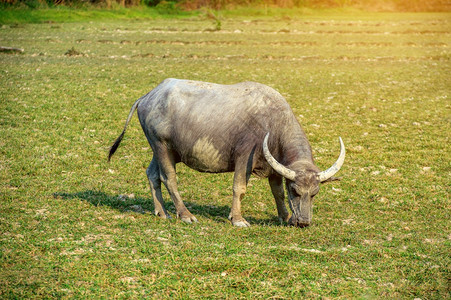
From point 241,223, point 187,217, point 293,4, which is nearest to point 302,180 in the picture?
point 241,223

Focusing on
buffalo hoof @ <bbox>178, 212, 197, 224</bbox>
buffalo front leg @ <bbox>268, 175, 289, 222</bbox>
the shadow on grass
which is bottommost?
the shadow on grass

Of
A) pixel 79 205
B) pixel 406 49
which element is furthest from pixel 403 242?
pixel 406 49

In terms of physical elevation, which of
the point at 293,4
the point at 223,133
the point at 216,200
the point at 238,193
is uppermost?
the point at 293,4

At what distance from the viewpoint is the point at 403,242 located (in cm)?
688

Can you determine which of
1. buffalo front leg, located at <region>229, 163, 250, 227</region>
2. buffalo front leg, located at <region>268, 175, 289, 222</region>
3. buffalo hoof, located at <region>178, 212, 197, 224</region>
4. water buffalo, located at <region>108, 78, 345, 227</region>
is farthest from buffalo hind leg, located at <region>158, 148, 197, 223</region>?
buffalo front leg, located at <region>268, 175, 289, 222</region>

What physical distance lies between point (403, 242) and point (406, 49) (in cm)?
2320

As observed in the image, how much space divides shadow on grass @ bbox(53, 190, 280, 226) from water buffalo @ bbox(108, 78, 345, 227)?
364 millimetres

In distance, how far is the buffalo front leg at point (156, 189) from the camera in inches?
311

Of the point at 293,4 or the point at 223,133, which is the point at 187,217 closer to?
the point at 223,133

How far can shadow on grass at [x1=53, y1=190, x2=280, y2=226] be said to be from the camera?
8.01 metres

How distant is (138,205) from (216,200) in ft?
4.15

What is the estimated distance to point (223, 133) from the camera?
7645 millimetres

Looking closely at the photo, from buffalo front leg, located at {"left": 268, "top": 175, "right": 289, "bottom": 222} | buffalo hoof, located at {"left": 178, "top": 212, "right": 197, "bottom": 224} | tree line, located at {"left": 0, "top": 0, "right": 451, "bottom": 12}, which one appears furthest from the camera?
tree line, located at {"left": 0, "top": 0, "right": 451, "bottom": 12}

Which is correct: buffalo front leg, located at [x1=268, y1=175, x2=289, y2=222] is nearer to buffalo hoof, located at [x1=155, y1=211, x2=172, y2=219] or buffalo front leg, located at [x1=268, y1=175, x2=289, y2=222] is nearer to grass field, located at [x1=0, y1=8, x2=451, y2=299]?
grass field, located at [x1=0, y1=8, x2=451, y2=299]
